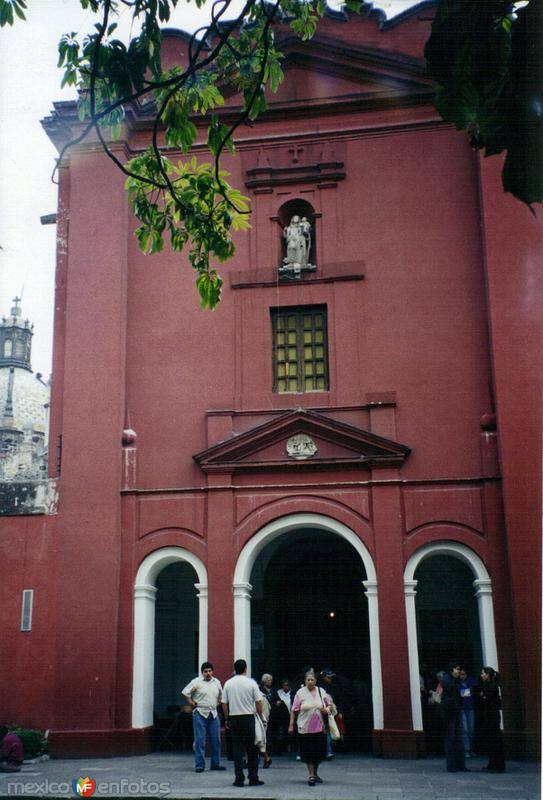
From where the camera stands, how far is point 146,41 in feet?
22.3

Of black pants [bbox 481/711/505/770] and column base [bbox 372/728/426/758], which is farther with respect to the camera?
column base [bbox 372/728/426/758]

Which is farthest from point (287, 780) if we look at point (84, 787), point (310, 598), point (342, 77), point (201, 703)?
Answer: point (342, 77)

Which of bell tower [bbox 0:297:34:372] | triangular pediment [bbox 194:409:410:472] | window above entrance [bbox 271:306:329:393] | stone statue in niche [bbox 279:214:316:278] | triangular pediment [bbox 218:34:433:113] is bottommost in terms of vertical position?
triangular pediment [bbox 194:409:410:472]

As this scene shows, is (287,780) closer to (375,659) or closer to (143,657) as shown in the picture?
(375,659)

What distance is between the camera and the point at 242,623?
14.6 metres

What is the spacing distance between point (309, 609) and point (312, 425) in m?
3.92

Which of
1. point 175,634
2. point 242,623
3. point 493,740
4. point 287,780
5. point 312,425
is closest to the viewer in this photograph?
point 287,780

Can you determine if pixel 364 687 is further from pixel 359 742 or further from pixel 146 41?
pixel 146 41

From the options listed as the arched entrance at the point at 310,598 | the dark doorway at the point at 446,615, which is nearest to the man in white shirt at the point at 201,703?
the arched entrance at the point at 310,598

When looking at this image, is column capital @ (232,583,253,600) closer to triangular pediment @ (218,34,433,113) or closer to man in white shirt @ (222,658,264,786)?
man in white shirt @ (222,658,264,786)

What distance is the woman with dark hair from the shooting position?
1220cm

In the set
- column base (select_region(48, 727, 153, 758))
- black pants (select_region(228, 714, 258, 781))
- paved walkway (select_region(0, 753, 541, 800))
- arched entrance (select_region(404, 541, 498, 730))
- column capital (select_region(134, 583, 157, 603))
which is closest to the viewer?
paved walkway (select_region(0, 753, 541, 800))

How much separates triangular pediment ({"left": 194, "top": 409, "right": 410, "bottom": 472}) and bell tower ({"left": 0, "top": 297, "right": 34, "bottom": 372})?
42837mm

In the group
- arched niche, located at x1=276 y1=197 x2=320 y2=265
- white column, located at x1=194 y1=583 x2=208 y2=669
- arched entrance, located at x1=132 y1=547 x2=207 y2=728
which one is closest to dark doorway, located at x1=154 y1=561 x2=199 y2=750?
arched entrance, located at x1=132 y1=547 x2=207 y2=728
